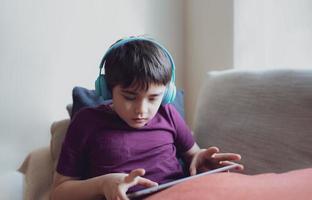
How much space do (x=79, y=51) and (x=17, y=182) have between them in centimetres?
53

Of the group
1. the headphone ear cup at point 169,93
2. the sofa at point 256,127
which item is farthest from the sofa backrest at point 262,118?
the headphone ear cup at point 169,93

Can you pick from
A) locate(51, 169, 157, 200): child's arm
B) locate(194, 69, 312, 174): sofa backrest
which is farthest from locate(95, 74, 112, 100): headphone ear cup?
locate(194, 69, 312, 174): sofa backrest

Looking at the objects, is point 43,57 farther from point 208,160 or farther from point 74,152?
point 208,160

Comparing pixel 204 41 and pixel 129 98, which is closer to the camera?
pixel 129 98

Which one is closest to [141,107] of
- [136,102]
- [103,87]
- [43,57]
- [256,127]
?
[136,102]

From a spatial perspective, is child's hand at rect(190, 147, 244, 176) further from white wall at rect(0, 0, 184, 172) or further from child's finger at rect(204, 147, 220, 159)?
white wall at rect(0, 0, 184, 172)

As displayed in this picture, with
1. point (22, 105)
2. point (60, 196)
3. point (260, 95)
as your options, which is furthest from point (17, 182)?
point (260, 95)

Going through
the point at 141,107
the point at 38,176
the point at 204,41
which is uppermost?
the point at 204,41

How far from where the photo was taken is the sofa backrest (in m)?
1.09

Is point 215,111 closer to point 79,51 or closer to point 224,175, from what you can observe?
point 224,175

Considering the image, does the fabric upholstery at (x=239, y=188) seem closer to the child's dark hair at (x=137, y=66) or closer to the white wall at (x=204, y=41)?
the child's dark hair at (x=137, y=66)

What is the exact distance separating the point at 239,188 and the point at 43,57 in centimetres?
95

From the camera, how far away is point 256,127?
117cm

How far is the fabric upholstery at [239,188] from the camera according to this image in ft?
2.55
